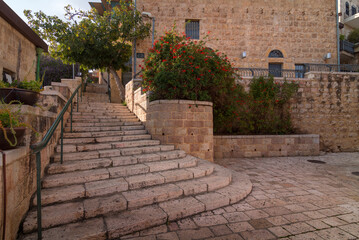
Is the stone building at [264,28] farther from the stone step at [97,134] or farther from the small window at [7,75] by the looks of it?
the stone step at [97,134]

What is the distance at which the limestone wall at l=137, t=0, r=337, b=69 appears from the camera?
11.6 meters

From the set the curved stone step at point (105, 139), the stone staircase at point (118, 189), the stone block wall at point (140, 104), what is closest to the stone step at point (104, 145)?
the stone staircase at point (118, 189)

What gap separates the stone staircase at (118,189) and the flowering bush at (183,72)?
5.67 feet

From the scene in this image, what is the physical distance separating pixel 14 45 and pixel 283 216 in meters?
8.78

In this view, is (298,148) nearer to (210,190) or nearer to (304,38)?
(210,190)

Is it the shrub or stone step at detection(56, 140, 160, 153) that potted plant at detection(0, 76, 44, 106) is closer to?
stone step at detection(56, 140, 160, 153)

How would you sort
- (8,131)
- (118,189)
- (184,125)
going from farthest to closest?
→ (184,125)
(118,189)
(8,131)

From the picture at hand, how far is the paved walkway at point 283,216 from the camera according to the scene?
7.25ft

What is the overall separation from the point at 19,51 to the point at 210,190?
25.8 feet

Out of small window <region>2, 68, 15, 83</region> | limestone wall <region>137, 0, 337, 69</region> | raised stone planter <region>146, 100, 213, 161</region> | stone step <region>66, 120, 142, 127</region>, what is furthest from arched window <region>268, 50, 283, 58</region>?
small window <region>2, 68, 15, 83</region>

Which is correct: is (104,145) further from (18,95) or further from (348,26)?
(348,26)

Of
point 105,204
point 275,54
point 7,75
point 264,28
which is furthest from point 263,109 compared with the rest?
point 7,75

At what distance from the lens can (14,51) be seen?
609cm

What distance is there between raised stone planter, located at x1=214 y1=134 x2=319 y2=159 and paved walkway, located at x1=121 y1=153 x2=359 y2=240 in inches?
111
